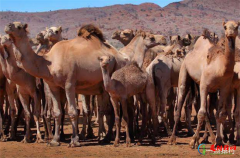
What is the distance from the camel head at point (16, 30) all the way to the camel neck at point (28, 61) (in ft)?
0.31

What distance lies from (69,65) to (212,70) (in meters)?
3.37

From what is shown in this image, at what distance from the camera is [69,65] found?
11.7m

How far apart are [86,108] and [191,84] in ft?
9.58

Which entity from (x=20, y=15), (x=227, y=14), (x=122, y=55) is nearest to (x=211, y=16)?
(x=227, y=14)

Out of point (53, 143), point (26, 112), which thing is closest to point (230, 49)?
point (53, 143)

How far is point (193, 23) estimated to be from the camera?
251 ft

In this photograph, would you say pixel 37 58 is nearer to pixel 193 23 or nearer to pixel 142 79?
pixel 142 79

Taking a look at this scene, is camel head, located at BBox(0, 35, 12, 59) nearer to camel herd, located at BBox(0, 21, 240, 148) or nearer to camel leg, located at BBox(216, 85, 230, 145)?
camel herd, located at BBox(0, 21, 240, 148)

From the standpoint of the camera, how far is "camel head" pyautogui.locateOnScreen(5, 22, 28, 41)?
11.1 meters

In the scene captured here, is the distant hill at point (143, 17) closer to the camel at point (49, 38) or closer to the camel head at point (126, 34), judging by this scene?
the camel head at point (126, 34)

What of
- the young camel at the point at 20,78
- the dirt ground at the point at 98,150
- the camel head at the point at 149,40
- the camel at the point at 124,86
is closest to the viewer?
the dirt ground at the point at 98,150

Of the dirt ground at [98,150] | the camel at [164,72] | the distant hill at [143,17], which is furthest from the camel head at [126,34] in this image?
the distant hill at [143,17]

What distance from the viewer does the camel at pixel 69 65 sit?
11391 millimetres

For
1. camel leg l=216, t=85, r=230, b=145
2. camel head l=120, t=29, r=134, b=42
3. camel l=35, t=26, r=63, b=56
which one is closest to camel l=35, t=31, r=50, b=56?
camel l=35, t=26, r=63, b=56
